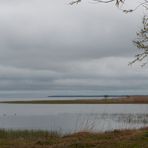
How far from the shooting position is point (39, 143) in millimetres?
14281

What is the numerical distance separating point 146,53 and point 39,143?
6.23 m

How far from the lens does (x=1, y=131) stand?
20656 millimetres

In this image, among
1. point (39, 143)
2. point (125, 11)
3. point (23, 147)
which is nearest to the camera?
point (125, 11)

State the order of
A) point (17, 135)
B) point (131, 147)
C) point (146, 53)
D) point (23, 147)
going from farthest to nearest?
point (17, 135)
point (23, 147)
point (131, 147)
point (146, 53)

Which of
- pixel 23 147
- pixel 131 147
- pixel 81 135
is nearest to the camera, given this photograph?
pixel 131 147

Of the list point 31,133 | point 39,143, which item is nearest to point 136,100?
point 31,133

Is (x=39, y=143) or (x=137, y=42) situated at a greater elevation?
(x=137, y=42)

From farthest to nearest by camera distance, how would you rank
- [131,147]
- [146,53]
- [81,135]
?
1. [81,135]
2. [131,147]
3. [146,53]

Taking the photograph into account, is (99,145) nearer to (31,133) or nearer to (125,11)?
(125,11)

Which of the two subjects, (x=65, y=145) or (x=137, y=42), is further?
(x=65, y=145)

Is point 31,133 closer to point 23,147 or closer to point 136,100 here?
point 23,147

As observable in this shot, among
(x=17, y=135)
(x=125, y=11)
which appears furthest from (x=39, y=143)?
(x=125, y=11)

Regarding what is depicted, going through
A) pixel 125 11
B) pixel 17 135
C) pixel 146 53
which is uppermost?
pixel 125 11

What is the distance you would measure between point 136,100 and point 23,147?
84.4 meters
